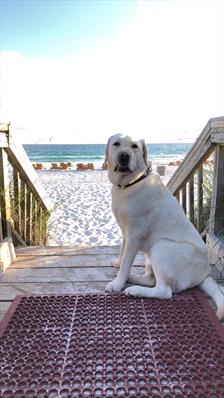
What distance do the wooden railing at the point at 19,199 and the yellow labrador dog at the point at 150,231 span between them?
968mm

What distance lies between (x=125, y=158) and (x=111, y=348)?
115 cm

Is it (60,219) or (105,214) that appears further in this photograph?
(105,214)

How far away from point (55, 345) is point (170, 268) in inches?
32.3

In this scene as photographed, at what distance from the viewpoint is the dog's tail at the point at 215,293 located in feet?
5.92

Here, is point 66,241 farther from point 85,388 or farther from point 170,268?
point 85,388

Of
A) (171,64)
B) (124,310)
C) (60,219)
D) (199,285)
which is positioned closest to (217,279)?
(199,285)

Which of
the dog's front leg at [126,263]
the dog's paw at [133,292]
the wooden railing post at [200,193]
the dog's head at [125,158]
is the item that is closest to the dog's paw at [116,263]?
the dog's front leg at [126,263]

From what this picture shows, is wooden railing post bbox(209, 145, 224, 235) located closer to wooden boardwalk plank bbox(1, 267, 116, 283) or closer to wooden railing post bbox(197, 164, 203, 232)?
wooden railing post bbox(197, 164, 203, 232)

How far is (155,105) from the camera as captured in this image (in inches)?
2835

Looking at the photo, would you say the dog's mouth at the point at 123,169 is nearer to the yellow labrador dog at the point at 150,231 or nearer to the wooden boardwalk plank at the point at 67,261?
the yellow labrador dog at the point at 150,231

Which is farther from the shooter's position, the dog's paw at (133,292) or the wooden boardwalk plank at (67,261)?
the wooden boardwalk plank at (67,261)

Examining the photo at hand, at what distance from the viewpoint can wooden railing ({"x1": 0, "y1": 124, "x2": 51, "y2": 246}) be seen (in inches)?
110

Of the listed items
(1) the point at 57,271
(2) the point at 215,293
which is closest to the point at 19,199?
(1) the point at 57,271

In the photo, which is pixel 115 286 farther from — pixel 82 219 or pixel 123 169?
pixel 82 219
